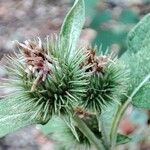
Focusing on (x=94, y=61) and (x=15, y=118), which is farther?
(x=15, y=118)

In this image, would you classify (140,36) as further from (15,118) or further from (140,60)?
(15,118)

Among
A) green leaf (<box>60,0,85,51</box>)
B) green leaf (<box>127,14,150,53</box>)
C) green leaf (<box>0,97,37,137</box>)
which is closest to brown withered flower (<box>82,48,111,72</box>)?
green leaf (<box>60,0,85,51</box>)

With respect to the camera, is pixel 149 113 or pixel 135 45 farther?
pixel 149 113

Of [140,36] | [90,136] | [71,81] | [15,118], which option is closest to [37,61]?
[71,81]

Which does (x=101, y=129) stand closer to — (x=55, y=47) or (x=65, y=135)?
(x=65, y=135)

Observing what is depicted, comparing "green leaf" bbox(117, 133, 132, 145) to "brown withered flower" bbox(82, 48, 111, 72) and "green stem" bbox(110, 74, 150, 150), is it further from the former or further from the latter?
"brown withered flower" bbox(82, 48, 111, 72)

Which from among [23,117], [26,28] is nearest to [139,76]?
[23,117]
